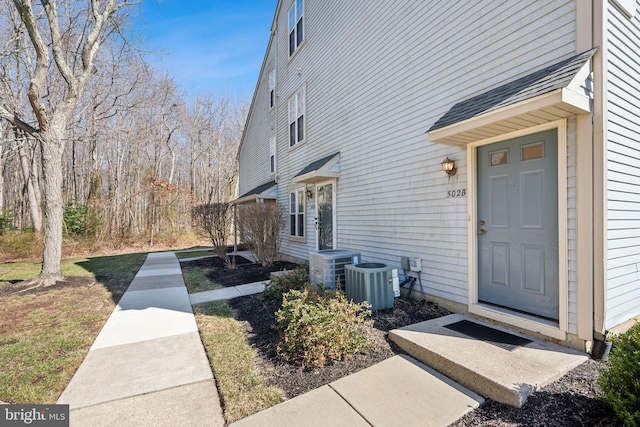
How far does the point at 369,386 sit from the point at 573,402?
150 centimetres

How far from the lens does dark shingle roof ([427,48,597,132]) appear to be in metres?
2.75

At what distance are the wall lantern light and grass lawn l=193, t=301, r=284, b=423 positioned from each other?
135 inches

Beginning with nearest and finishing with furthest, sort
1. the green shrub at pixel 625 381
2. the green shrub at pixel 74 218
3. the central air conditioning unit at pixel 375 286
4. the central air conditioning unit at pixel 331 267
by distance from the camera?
the green shrub at pixel 625 381 < the central air conditioning unit at pixel 375 286 < the central air conditioning unit at pixel 331 267 < the green shrub at pixel 74 218

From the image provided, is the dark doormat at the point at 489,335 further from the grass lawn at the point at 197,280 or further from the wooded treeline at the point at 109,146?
the wooded treeline at the point at 109,146

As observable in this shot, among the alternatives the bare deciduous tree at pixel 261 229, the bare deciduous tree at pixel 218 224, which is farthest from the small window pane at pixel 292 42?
the bare deciduous tree at pixel 218 224

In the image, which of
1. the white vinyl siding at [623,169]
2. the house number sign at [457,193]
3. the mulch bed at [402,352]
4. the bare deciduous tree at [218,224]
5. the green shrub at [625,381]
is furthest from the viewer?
the bare deciduous tree at [218,224]

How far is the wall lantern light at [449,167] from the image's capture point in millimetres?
4188

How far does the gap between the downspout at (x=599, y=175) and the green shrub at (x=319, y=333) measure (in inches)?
87.0

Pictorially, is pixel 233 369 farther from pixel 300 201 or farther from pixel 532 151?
pixel 300 201

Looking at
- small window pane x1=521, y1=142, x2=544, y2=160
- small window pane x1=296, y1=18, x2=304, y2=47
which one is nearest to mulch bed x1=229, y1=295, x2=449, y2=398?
small window pane x1=521, y1=142, x2=544, y2=160

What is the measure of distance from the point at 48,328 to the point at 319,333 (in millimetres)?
4088

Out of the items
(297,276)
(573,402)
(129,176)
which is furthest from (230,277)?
(129,176)

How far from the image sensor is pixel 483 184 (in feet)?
12.9

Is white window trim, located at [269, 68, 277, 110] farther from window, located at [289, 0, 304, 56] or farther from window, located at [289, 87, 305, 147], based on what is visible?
window, located at [289, 87, 305, 147]
